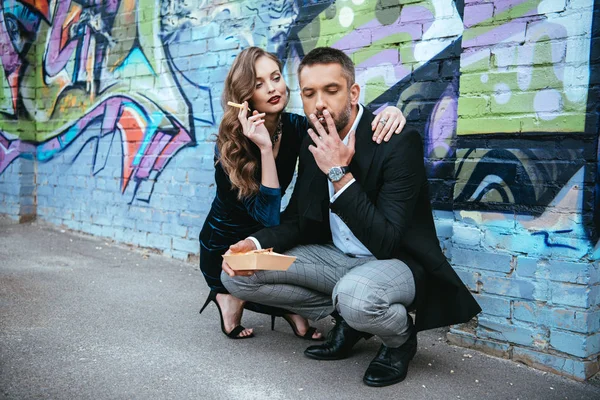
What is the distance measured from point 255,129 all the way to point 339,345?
1222mm

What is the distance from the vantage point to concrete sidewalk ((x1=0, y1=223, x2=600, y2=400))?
8.08ft

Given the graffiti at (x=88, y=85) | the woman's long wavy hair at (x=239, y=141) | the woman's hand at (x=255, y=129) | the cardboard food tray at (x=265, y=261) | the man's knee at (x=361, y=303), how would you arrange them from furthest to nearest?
the graffiti at (x=88, y=85), the woman's long wavy hair at (x=239, y=141), the woman's hand at (x=255, y=129), the cardboard food tray at (x=265, y=261), the man's knee at (x=361, y=303)

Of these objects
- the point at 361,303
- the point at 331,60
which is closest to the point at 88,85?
Result: the point at 331,60

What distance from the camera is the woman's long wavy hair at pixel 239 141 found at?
3047 mm

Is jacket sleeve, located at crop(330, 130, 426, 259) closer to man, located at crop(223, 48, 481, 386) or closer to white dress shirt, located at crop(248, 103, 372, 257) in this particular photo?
man, located at crop(223, 48, 481, 386)

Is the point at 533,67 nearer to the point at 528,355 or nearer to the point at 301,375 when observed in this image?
the point at 528,355

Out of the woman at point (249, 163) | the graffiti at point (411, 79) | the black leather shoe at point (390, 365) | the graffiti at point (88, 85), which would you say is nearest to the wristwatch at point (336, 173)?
the woman at point (249, 163)

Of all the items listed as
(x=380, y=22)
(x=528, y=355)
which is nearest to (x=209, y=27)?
(x=380, y=22)

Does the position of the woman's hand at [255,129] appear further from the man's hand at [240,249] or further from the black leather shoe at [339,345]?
the black leather shoe at [339,345]

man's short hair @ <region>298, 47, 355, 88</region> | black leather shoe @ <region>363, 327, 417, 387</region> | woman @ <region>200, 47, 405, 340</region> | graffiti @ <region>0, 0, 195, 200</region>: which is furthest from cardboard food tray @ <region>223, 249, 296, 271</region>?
graffiti @ <region>0, 0, 195, 200</region>

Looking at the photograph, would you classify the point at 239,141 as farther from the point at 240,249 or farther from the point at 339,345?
the point at 339,345

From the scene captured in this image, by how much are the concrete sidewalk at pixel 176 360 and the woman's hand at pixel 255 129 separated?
113cm

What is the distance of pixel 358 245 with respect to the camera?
2.79 metres

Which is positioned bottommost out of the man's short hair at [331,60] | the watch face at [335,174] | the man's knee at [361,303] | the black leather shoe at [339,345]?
the black leather shoe at [339,345]
